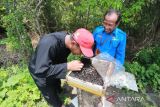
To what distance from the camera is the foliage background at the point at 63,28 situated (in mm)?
5309

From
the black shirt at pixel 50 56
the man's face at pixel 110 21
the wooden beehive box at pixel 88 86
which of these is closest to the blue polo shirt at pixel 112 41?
the man's face at pixel 110 21

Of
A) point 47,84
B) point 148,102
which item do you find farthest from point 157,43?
point 47,84

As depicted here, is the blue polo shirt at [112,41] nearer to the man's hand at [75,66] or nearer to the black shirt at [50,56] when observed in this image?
the black shirt at [50,56]

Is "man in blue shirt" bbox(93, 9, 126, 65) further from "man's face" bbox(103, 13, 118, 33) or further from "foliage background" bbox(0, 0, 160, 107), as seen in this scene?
"foliage background" bbox(0, 0, 160, 107)

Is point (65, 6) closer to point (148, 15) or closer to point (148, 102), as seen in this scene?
point (148, 15)

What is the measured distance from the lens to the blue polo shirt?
429 centimetres

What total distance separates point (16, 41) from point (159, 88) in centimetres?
293

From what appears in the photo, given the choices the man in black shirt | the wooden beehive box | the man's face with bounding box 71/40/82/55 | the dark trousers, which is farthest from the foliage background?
the wooden beehive box

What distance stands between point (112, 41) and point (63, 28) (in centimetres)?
273

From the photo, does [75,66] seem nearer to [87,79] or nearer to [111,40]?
[87,79]

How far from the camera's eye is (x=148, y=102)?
5316 mm

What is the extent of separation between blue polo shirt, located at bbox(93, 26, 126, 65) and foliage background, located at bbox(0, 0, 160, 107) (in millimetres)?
701

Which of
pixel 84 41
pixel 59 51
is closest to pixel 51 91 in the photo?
pixel 59 51

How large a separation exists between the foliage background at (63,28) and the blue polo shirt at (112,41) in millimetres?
701
